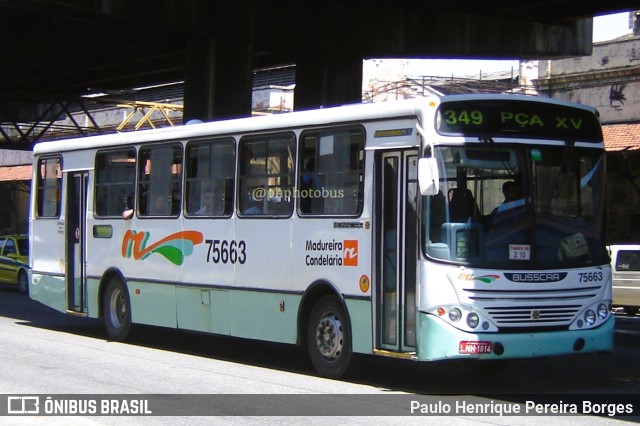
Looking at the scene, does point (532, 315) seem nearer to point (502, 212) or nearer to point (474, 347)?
point (474, 347)

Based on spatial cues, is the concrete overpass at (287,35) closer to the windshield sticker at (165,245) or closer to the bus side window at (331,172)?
the windshield sticker at (165,245)

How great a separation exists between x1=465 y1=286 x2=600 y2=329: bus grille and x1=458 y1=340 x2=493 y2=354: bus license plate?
27 centimetres

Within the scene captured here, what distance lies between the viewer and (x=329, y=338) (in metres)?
12.7

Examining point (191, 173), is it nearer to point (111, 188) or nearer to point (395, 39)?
point (111, 188)

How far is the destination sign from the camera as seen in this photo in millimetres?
11430

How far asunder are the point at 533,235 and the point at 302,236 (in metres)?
2.93

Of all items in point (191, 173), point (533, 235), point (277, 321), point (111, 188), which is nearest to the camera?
point (533, 235)

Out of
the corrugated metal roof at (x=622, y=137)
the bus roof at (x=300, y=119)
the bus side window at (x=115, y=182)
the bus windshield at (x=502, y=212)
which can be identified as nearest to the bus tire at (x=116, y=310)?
the bus side window at (x=115, y=182)

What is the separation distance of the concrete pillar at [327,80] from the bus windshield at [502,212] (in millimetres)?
14397

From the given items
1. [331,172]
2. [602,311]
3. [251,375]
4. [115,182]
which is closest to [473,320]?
[602,311]

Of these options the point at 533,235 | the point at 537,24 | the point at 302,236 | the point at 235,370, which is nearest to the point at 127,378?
the point at 235,370

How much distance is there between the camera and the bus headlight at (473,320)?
11047mm

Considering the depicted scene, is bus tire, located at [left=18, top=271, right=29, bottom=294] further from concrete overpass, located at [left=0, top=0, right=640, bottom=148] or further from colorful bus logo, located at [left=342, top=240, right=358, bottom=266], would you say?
colorful bus logo, located at [left=342, top=240, right=358, bottom=266]

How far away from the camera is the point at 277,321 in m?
13.4
